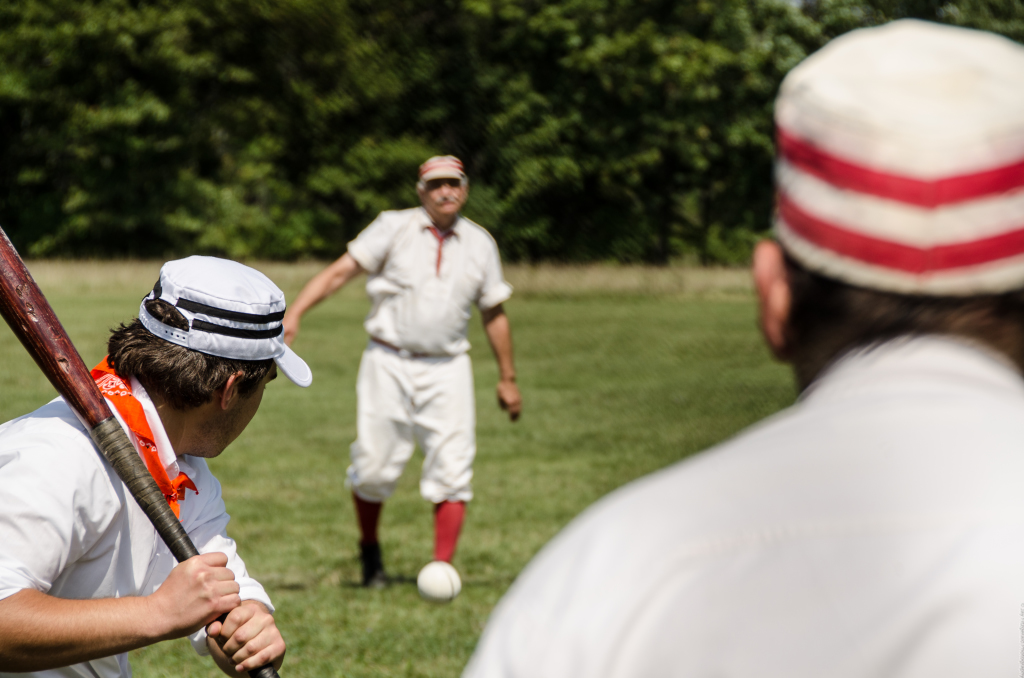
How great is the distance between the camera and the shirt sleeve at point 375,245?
19.1 feet

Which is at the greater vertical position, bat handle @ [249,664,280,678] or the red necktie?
bat handle @ [249,664,280,678]

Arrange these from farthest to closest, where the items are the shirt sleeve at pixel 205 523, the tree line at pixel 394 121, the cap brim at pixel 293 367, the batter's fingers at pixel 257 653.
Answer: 1. the tree line at pixel 394 121
2. the cap brim at pixel 293 367
3. the shirt sleeve at pixel 205 523
4. the batter's fingers at pixel 257 653

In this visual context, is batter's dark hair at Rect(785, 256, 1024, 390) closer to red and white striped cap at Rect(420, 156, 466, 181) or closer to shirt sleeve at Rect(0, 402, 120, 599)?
shirt sleeve at Rect(0, 402, 120, 599)

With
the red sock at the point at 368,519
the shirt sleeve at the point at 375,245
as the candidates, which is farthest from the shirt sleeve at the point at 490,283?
the red sock at the point at 368,519

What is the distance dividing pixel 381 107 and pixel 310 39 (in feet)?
11.6

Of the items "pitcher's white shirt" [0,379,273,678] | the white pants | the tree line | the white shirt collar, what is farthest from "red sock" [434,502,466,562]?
the tree line

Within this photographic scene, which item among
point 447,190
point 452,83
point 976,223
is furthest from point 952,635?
point 452,83

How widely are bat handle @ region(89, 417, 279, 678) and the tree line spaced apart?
107 feet

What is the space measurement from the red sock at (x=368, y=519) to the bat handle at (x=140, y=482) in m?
3.79

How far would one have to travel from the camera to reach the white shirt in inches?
229

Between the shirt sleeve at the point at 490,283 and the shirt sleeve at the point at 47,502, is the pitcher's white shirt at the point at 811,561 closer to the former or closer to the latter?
the shirt sleeve at the point at 47,502

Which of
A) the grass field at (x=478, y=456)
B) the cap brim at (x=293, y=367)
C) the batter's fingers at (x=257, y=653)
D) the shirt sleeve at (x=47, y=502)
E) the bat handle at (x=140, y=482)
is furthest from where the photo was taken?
the grass field at (x=478, y=456)

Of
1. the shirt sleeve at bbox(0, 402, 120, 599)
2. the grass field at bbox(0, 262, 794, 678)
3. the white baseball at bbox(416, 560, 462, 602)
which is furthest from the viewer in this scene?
the white baseball at bbox(416, 560, 462, 602)

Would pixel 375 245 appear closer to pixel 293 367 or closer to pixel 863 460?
pixel 293 367
